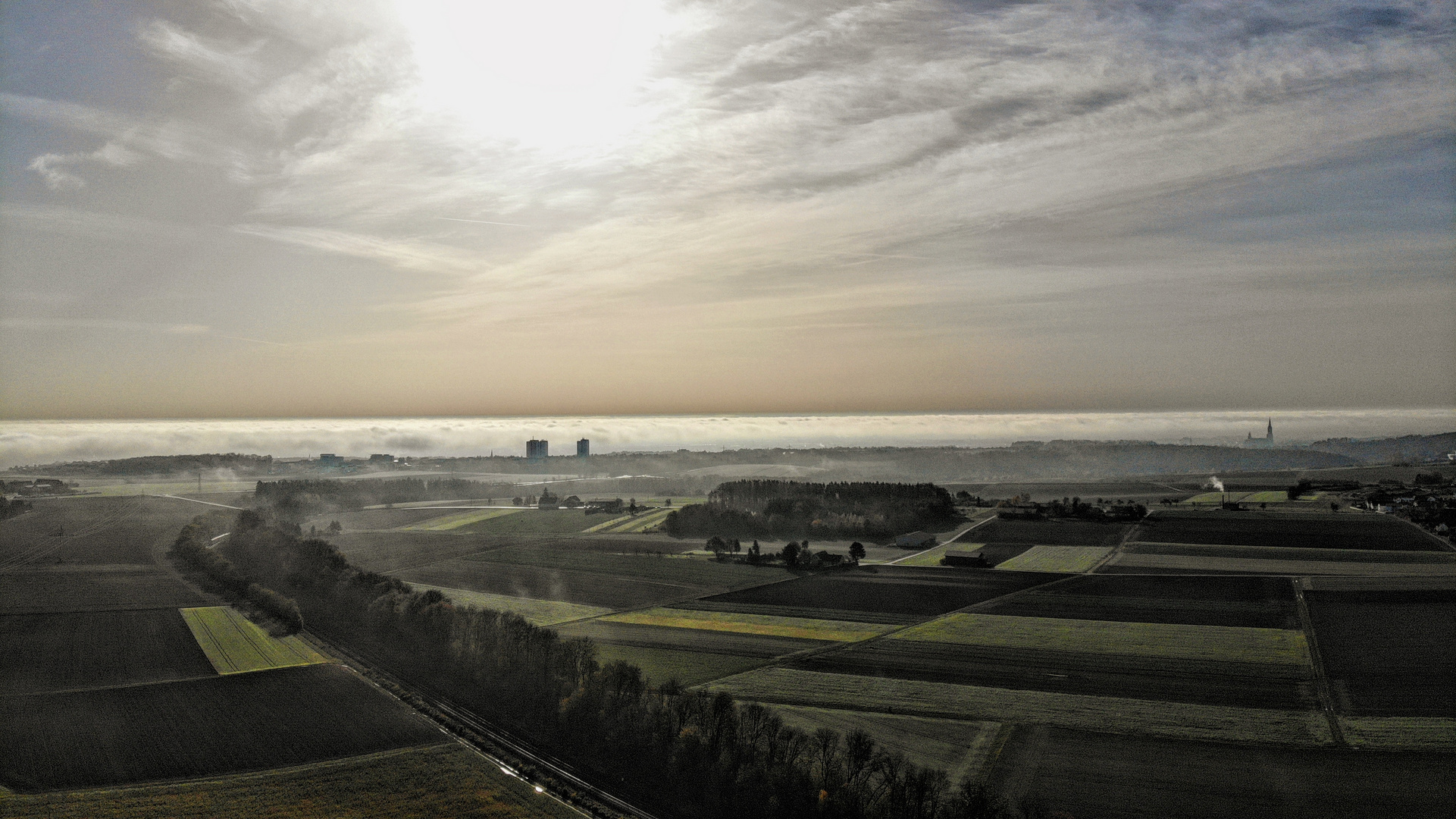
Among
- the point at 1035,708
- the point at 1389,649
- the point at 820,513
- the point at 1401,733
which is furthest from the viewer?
the point at 820,513

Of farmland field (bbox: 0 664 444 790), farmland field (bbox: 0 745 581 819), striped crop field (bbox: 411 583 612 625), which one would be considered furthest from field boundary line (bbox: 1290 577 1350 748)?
striped crop field (bbox: 411 583 612 625)

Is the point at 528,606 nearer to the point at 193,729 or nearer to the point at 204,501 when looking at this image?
the point at 193,729

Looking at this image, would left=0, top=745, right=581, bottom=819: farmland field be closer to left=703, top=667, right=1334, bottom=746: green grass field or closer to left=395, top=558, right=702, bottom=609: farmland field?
left=703, top=667, right=1334, bottom=746: green grass field

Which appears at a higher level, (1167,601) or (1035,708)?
(1035,708)

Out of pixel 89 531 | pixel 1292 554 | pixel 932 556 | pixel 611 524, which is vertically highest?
pixel 89 531

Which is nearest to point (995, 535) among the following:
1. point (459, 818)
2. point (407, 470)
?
point (459, 818)

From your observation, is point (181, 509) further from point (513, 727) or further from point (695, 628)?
point (513, 727)

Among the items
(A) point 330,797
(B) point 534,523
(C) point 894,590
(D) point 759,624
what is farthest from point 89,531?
(C) point 894,590
